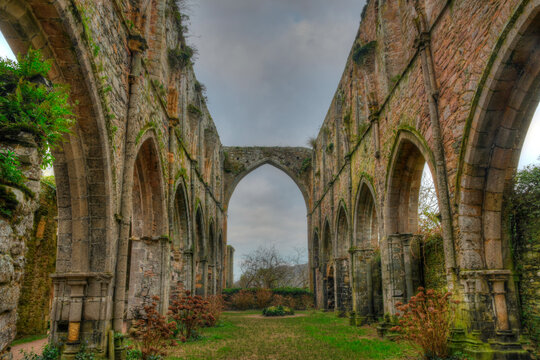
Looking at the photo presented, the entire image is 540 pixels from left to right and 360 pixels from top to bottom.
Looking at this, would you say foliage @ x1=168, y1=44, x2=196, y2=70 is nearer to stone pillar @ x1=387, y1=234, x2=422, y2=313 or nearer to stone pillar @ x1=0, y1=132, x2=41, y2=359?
stone pillar @ x1=387, y1=234, x2=422, y2=313

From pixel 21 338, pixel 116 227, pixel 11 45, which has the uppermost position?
pixel 11 45

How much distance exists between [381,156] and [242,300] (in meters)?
14.6

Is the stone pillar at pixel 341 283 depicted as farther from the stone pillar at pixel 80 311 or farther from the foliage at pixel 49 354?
the foliage at pixel 49 354

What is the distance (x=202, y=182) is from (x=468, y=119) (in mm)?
11753

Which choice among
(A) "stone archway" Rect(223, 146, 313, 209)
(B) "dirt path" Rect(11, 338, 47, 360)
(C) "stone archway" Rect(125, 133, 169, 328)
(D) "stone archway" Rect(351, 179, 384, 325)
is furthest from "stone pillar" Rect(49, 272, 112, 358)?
(A) "stone archway" Rect(223, 146, 313, 209)

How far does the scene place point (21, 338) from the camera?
9.62 metres

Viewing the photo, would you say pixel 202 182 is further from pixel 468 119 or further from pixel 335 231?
pixel 468 119

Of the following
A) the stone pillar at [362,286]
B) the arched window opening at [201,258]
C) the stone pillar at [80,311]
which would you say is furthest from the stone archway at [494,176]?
the arched window opening at [201,258]

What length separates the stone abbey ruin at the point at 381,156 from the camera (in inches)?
179

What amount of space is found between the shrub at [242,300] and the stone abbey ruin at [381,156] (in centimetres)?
1275

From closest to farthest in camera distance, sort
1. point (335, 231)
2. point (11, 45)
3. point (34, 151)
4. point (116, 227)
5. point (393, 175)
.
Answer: point (34, 151)
point (11, 45)
point (116, 227)
point (393, 175)
point (335, 231)

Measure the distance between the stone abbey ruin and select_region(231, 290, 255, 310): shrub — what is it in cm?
1275

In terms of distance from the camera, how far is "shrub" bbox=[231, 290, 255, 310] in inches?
840

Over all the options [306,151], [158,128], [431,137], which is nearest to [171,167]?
[158,128]
